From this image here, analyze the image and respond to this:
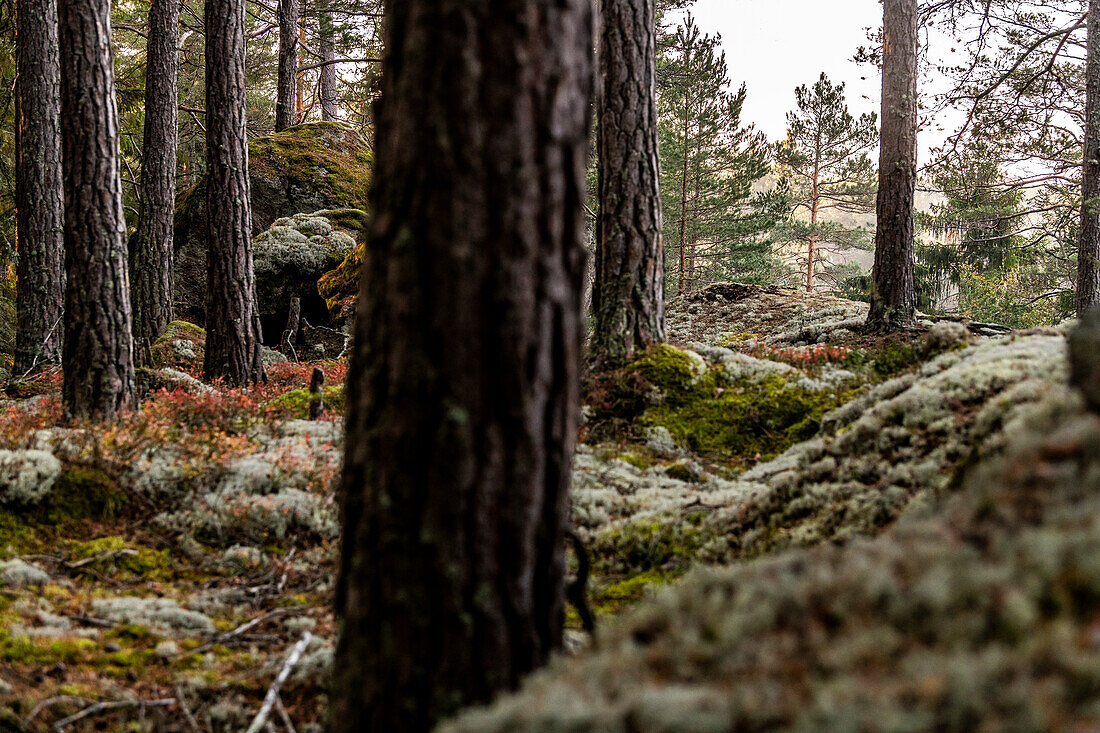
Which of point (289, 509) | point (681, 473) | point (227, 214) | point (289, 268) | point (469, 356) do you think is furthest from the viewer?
point (289, 268)

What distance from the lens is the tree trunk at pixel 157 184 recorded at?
1205cm

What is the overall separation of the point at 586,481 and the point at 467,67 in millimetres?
3689

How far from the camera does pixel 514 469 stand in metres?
1.75

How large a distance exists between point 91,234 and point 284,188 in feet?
32.4

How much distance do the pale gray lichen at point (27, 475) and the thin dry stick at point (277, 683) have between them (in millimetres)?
2284

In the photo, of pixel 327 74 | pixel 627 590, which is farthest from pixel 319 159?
pixel 627 590

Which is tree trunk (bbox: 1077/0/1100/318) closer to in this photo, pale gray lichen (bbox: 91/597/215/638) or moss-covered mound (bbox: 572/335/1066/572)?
moss-covered mound (bbox: 572/335/1066/572)

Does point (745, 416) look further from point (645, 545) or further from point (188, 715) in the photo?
point (188, 715)

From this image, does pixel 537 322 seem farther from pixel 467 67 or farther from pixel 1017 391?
pixel 1017 391

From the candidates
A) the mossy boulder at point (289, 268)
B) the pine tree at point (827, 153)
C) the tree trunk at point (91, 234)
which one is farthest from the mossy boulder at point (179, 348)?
the pine tree at point (827, 153)

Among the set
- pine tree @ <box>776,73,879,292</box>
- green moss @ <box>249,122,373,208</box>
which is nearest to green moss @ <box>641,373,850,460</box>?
Result: green moss @ <box>249,122,373,208</box>

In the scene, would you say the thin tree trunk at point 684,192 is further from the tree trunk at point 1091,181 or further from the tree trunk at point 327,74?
the tree trunk at point 327,74

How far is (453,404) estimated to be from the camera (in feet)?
5.56

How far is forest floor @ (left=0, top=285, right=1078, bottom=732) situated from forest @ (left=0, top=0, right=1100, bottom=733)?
2cm
